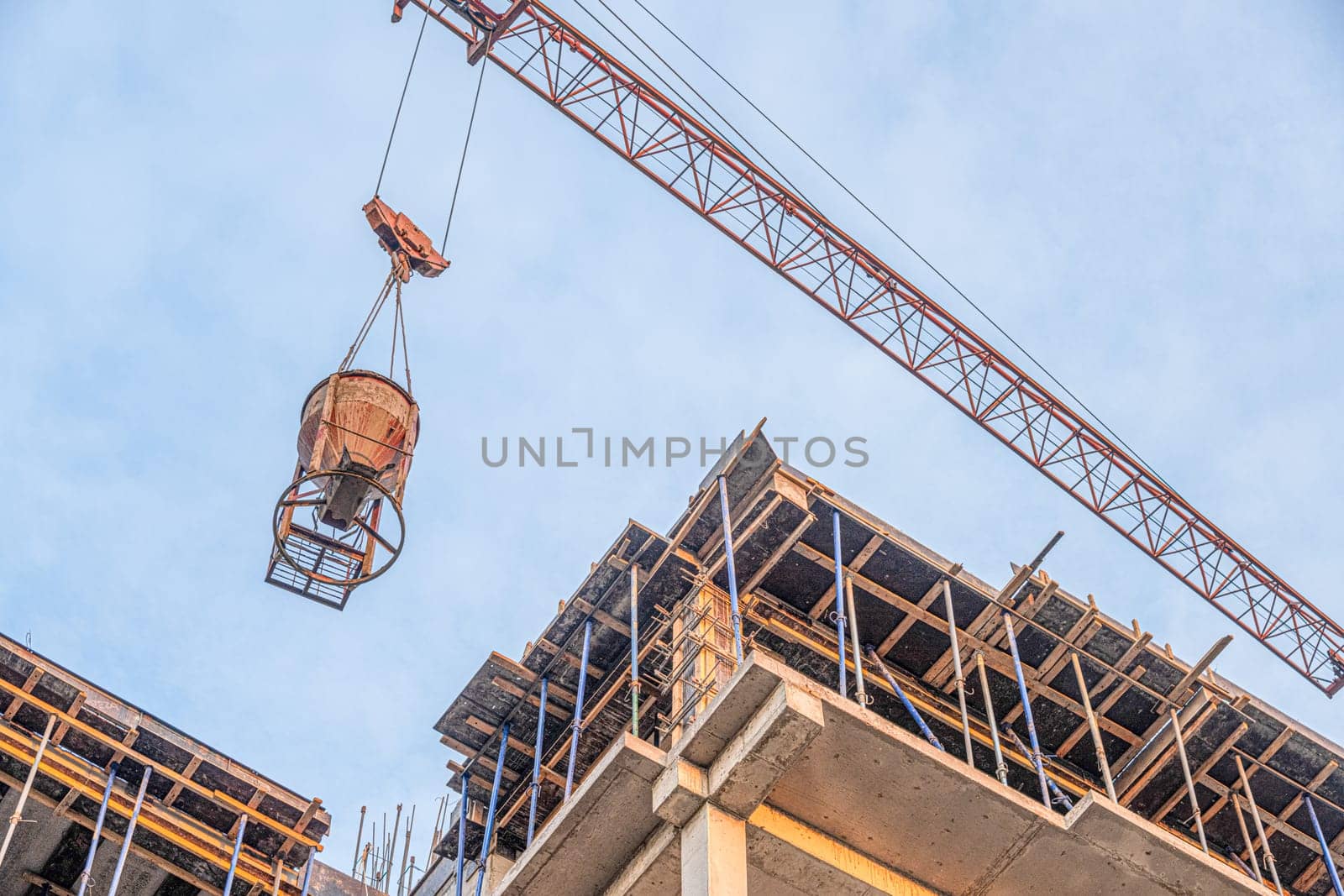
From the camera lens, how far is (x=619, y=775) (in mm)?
13445

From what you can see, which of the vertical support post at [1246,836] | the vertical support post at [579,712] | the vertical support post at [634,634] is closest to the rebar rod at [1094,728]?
the vertical support post at [1246,836]

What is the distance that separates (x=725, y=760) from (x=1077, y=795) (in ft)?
24.2

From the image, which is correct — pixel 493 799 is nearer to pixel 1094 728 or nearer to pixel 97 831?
pixel 97 831

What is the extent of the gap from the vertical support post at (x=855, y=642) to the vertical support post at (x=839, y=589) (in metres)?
0.08

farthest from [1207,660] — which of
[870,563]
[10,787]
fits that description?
[10,787]

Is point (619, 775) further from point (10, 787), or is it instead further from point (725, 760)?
point (10, 787)

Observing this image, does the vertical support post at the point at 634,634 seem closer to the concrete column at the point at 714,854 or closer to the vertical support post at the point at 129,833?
the concrete column at the point at 714,854

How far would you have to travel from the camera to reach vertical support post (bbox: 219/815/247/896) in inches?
709

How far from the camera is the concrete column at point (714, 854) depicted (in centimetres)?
1241

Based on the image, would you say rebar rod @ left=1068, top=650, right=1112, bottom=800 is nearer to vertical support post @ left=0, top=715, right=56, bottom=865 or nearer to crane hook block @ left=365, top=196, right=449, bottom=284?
crane hook block @ left=365, top=196, right=449, bottom=284

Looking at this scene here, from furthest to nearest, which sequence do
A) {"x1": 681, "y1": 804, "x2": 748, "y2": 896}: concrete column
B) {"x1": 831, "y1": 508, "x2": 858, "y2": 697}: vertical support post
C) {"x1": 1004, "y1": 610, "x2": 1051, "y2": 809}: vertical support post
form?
{"x1": 1004, "y1": 610, "x2": 1051, "y2": 809}: vertical support post, {"x1": 831, "y1": 508, "x2": 858, "y2": 697}: vertical support post, {"x1": 681, "y1": 804, "x2": 748, "y2": 896}: concrete column

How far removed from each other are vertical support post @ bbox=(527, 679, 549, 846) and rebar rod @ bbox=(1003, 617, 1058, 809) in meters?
5.26

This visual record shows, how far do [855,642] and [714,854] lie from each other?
3506 millimetres

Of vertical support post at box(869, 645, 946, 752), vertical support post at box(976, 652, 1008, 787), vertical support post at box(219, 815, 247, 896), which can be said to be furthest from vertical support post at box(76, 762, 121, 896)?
vertical support post at box(976, 652, 1008, 787)
